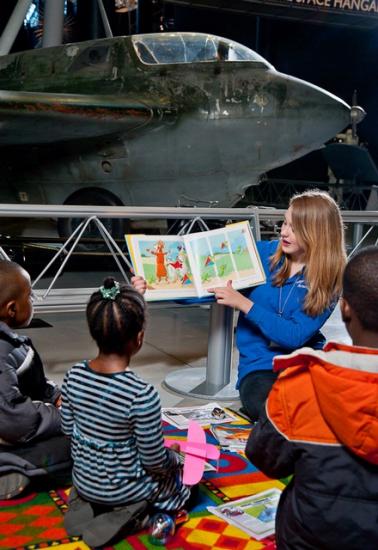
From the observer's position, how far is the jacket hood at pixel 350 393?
1801mm

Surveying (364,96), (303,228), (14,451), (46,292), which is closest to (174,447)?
(14,451)

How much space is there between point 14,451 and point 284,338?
1.57 metres

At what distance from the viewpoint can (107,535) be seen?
2494 millimetres

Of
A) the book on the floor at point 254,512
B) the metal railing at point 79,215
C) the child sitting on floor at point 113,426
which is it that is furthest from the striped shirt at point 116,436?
the metal railing at point 79,215

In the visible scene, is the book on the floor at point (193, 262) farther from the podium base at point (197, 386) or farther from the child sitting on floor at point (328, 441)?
the child sitting on floor at point (328, 441)

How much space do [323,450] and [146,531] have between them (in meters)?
1.05

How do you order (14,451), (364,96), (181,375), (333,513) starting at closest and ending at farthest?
(333,513)
(14,451)
(181,375)
(364,96)

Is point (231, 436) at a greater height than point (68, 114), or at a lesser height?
lesser

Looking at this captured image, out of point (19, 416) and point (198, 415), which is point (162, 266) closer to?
point (198, 415)

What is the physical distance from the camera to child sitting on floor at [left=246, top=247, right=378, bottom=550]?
188cm

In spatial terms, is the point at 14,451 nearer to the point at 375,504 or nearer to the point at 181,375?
the point at 375,504

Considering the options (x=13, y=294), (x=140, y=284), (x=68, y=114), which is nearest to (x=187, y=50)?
(x=68, y=114)

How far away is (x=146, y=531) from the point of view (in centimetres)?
264

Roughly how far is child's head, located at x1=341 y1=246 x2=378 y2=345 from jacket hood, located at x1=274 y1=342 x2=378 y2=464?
83 mm
